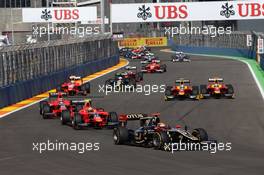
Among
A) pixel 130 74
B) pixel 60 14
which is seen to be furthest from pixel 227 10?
pixel 130 74

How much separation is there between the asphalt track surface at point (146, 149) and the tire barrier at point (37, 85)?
1751 mm

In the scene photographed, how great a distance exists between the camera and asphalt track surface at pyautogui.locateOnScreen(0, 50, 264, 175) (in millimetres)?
16484

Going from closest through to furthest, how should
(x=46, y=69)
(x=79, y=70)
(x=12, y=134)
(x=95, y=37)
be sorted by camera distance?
1. (x=12, y=134)
2. (x=46, y=69)
3. (x=79, y=70)
4. (x=95, y=37)

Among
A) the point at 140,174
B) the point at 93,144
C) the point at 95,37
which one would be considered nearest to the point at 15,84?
the point at 93,144

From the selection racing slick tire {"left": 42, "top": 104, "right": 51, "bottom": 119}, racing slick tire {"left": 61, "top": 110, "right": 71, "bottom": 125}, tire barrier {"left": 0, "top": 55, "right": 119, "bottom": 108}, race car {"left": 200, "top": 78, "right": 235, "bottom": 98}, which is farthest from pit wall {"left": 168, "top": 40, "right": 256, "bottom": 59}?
racing slick tire {"left": 61, "top": 110, "right": 71, "bottom": 125}

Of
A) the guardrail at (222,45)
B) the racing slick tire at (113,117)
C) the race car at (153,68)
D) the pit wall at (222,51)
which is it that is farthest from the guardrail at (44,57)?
the pit wall at (222,51)

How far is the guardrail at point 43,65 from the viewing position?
35.4 meters

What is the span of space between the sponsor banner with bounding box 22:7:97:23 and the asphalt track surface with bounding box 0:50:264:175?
4595 centimetres

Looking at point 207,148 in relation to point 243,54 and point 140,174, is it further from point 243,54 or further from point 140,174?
point 243,54

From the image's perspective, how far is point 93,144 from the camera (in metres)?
20.9

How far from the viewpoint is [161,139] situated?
19.1 m

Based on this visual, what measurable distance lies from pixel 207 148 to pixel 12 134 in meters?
7.23

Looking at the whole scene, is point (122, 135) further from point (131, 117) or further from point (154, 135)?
point (154, 135)

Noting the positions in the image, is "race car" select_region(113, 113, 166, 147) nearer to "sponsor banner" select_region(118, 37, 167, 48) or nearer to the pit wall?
the pit wall
